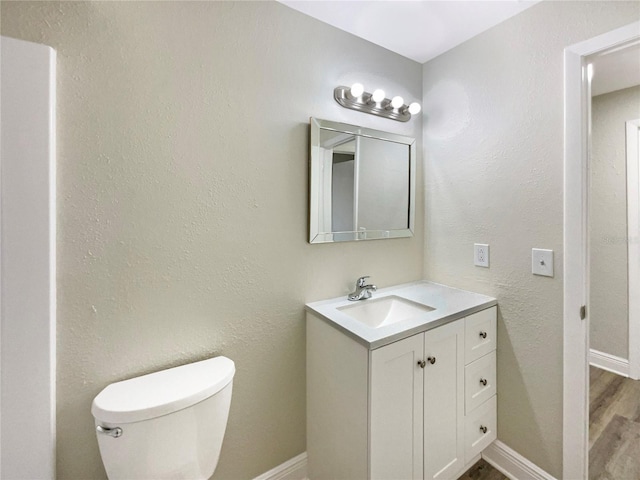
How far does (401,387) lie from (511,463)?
3.06 feet

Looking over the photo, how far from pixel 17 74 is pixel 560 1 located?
6.85ft

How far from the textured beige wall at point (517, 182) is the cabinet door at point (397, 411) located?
65 centimetres

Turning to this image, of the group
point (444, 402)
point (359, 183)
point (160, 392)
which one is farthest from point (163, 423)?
point (359, 183)

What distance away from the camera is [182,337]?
1145 mm

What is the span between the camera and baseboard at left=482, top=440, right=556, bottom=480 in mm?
1370

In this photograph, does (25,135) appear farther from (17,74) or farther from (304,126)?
(304,126)

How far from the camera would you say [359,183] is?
1.57 metres

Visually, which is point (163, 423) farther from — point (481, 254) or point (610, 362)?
point (610, 362)

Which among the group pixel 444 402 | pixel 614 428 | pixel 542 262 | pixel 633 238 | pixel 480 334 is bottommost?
pixel 614 428

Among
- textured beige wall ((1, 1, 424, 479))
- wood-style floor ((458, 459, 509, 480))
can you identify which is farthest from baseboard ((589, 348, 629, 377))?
textured beige wall ((1, 1, 424, 479))

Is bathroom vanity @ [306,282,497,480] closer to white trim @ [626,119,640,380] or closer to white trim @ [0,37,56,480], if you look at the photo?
white trim @ [0,37,56,480]

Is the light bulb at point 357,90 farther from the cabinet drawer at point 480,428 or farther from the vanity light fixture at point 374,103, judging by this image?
the cabinet drawer at point 480,428

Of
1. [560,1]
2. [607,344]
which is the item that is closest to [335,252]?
[560,1]

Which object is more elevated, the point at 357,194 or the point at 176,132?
the point at 176,132
